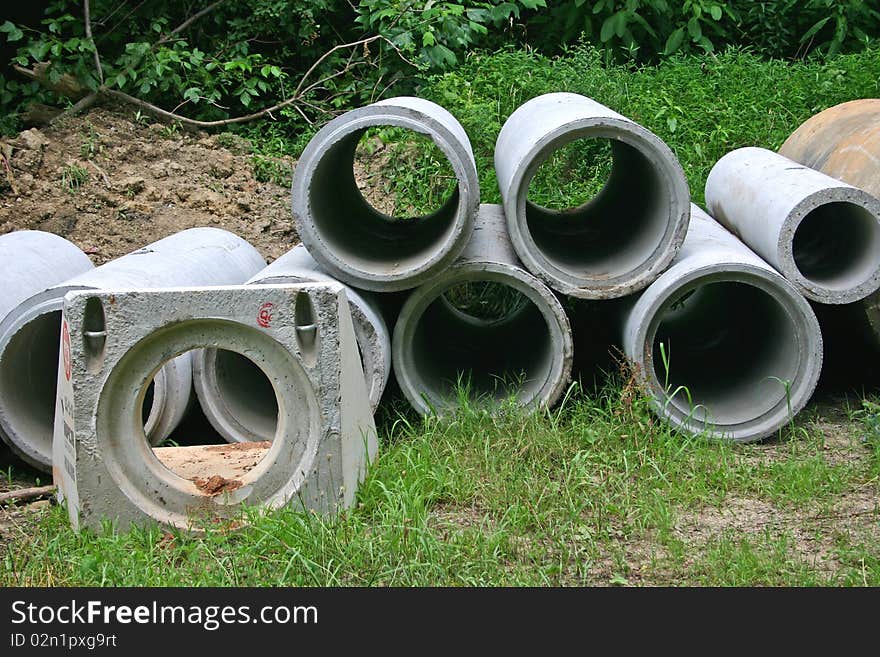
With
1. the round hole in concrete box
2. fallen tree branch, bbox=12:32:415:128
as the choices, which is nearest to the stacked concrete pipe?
the round hole in concrete box

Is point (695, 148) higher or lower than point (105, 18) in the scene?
lower

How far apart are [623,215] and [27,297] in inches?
128

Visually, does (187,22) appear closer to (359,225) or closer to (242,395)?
(359,225)

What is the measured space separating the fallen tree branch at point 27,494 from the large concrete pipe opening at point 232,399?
791 millimetres

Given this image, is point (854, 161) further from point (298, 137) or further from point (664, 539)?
point (298, 137)

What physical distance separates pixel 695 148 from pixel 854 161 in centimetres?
227

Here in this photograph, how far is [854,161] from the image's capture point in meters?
5.56

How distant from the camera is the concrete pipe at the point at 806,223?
497 cm

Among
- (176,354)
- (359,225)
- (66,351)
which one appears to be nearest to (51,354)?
(66,351)

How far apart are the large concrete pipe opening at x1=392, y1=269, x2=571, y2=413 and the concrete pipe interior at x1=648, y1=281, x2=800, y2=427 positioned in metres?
0.56

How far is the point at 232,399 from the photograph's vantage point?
504 centimetres

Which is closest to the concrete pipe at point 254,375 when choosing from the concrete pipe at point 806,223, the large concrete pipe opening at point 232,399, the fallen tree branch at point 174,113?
the large concrete pipe opening at point 232,399

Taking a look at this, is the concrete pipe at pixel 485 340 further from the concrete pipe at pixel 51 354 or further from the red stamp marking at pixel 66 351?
the red stamp marking at pixel 66 351

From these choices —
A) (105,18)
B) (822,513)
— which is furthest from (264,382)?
(105,18)
